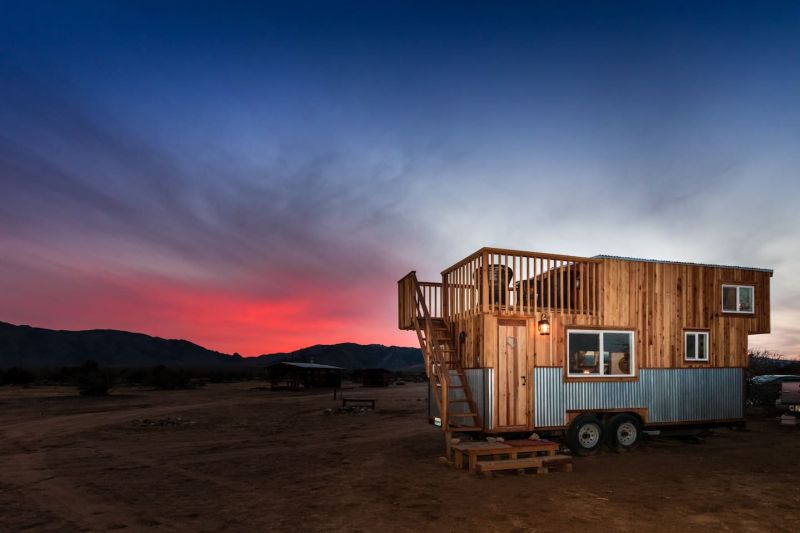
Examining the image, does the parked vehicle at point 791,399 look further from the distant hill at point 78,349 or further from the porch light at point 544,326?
the distant hill at point 78,349

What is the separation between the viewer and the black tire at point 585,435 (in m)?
13.3

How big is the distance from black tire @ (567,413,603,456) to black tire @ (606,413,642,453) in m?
0.32

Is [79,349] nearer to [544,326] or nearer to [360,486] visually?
[360,486]

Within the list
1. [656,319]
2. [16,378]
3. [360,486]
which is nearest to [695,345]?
[656,319]

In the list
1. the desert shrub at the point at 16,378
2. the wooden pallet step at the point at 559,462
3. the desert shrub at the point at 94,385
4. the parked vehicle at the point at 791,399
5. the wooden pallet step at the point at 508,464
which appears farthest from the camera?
the desert shrub at the point at 16,378

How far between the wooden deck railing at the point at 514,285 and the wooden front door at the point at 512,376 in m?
0.47

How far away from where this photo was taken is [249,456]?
1374 cm

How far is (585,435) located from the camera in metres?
13.6

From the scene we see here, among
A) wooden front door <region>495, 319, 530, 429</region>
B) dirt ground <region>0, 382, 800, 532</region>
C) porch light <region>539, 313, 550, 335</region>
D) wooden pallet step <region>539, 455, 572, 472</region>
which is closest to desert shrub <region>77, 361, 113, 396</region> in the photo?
dirt ground <region>0, 382, 800, 532</region>

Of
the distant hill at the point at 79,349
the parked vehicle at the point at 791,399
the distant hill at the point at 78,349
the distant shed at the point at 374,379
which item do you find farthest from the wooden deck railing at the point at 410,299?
the distant hill at the point at 78,349

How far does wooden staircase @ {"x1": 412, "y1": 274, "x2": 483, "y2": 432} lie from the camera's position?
498 inches

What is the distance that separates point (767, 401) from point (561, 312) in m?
16.8

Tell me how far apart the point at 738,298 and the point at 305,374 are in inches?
1566

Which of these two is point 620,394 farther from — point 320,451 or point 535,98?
point 535,98
